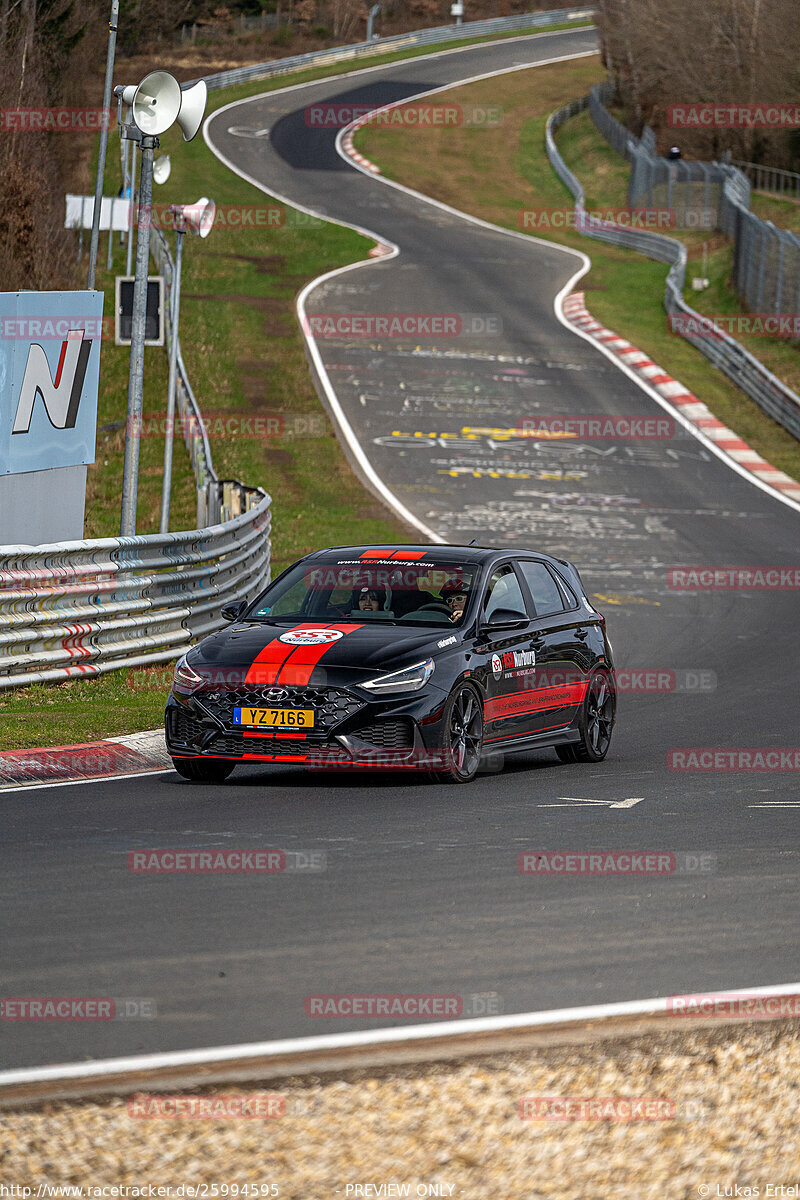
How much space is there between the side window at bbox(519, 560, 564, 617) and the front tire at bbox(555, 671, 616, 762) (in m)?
0.61

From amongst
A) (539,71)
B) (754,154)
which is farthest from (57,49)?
(539,71)

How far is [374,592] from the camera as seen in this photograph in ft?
37.7

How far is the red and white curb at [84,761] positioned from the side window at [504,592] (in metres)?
2.44

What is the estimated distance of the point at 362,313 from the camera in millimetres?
41250

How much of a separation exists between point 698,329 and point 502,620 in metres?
30.9

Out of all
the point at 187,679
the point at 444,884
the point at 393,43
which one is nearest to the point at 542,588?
the point at 187,679

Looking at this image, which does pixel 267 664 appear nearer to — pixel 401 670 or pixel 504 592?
pixel 401 670

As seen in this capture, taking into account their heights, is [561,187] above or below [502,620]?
below

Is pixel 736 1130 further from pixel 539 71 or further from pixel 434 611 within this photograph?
pixel 539 71

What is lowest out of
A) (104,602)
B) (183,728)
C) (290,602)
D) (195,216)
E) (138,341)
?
(104,602)

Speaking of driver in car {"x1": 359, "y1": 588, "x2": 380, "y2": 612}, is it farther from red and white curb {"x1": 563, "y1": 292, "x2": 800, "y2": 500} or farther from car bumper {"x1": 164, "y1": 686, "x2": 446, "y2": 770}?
red and white curb {"x1": 563, "y1": 292, "x2": 800, "y2": 500}

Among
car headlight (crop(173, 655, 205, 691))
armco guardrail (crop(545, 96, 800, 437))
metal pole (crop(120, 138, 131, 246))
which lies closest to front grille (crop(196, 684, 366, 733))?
car headlight (crop(173, 655, 205, 691))

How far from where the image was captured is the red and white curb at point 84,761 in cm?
1056

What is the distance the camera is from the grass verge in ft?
123
